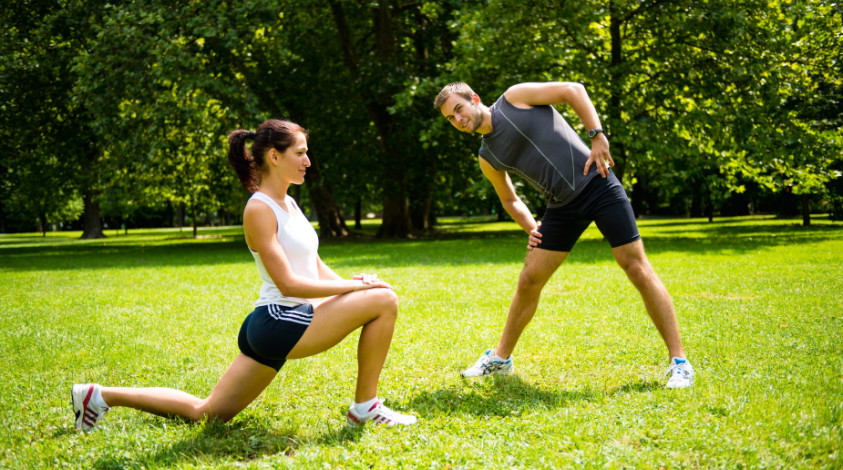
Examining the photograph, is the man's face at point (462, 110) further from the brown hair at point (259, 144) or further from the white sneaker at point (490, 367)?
the white sneaker at point (490, 367)

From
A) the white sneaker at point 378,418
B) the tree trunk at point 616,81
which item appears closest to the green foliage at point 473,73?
the tree trunk at point 616,81

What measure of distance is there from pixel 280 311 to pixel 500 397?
1662 millimetres

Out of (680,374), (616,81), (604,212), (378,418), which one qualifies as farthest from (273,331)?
(616,81)

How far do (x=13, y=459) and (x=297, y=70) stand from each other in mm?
Result: 20974

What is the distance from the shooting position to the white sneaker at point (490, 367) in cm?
472

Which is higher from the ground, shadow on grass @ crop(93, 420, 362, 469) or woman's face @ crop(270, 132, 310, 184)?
woman's face @ crop(270, 132, 310, 184)

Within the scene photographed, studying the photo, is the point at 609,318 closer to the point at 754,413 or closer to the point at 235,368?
the point at 754,413

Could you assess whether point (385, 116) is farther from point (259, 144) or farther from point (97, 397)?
point (97, 397)

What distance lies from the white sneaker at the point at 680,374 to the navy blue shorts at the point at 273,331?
2.47 metres

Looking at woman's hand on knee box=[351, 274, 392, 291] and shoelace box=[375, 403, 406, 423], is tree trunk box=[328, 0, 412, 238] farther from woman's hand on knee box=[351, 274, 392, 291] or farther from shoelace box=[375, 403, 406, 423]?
shoelace box=[375, 403, 406, 423]

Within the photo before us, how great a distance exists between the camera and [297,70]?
22.9m

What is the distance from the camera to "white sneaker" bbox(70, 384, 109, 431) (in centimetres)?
361

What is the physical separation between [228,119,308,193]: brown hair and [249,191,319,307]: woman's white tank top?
0.18 meters

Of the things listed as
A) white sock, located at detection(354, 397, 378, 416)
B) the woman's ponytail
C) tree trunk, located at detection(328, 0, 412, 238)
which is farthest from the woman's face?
tree trunk, located at detection(328, 0, 412, 238)
